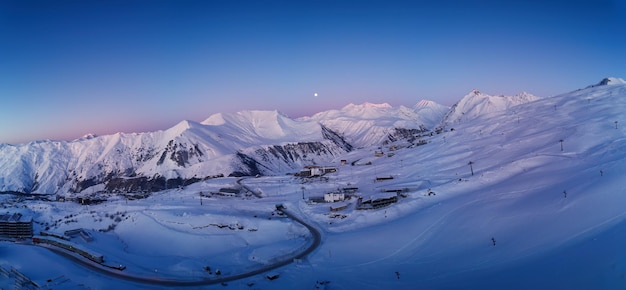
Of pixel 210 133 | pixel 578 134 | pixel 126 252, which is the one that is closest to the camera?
pixel 126 252

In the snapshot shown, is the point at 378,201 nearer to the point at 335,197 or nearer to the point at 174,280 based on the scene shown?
the point at 335,197

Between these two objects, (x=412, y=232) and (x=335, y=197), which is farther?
(x=335, y=197)

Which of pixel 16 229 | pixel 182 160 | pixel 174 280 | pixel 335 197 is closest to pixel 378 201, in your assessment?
pixel 335 197

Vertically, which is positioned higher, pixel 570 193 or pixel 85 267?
pixel 570 193

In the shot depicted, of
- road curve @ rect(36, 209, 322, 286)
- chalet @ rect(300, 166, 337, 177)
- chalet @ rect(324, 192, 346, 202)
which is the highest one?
chalet @ rect(300, 166, 337, 177)

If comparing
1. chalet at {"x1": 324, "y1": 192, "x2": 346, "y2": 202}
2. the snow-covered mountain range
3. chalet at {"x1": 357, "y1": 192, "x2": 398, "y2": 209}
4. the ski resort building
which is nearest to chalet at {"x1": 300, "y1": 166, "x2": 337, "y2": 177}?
chalet at {"x1": 324, "y1": 192, "x2": 346, "y2": 202}

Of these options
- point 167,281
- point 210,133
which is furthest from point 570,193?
point 210,133

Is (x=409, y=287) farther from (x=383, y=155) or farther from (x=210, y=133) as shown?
(x=210, y=133)

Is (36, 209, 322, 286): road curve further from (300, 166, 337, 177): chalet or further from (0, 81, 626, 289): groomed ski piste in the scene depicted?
(300, 166, 337, 177): chalet

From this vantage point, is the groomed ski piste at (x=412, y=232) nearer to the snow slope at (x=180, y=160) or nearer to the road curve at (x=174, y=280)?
the road curve at (x=174, y=280)
